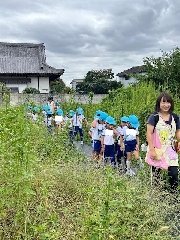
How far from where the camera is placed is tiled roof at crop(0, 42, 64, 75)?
1331 inches

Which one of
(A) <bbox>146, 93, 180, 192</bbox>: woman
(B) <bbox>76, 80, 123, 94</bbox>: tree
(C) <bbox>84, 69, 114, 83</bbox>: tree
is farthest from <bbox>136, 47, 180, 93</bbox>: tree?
(C) <bbox>84, 69, 114, 83</bbox>: tree

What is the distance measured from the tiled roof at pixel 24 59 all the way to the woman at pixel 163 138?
27688 mm

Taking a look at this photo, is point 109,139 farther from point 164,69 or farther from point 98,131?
point 164,69

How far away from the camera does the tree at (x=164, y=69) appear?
58.1ft

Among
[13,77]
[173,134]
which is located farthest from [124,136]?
[13,77]

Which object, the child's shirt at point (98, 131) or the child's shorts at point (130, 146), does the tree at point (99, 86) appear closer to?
the child's shirt at point (98, 131)

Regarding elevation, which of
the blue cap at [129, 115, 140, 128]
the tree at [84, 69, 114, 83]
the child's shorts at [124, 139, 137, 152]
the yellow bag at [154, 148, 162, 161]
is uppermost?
the tree at [84, 69, 114, 83]

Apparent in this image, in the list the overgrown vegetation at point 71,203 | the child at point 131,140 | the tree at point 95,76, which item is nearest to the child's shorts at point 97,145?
the child at point 131,140

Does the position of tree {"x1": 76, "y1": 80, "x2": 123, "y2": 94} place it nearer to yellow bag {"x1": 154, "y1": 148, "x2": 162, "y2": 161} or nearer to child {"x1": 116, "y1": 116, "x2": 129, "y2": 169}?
child {"x1": 116, "y1": 116, "x2": 129, "y2": 169}

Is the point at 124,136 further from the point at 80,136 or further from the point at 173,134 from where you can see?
the point at 80,136

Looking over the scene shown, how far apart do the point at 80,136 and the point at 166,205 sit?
8.23 metres

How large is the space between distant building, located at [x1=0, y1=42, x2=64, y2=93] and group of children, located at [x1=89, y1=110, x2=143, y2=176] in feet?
72.7

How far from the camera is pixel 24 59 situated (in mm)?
37406

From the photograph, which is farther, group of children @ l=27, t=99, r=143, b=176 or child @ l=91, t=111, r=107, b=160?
child @ l=91, t=111, r=107, b=160
